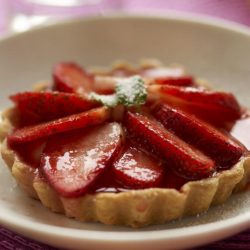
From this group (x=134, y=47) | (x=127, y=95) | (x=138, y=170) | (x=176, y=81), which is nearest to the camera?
(x=138, y=170)

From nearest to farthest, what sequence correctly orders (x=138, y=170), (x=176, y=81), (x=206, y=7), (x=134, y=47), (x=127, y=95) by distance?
(x=138, y=170), (x=127, y=95), (x=176, y=81), (x=134, y=47), (x=206, y=7)

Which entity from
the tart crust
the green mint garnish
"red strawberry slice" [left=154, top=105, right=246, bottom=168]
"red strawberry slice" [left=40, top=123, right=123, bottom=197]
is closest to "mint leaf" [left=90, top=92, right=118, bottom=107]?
the green mint garnish

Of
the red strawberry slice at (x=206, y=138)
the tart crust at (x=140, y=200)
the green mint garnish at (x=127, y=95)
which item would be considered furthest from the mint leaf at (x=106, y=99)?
the tart crust at (x=140, y=200)

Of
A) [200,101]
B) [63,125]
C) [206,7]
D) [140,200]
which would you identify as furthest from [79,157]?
[206,7]

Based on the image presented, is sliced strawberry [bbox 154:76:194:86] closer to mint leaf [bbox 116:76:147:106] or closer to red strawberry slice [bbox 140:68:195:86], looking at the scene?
red strawberry slice [bbox 140:68:195:86]

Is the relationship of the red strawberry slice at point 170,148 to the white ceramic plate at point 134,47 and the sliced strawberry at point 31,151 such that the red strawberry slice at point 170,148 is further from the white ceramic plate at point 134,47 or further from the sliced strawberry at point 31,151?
the white ceramic plate at point 134,47

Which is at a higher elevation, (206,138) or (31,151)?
(206,138)

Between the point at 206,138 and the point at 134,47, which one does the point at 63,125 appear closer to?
the point at 206,138
